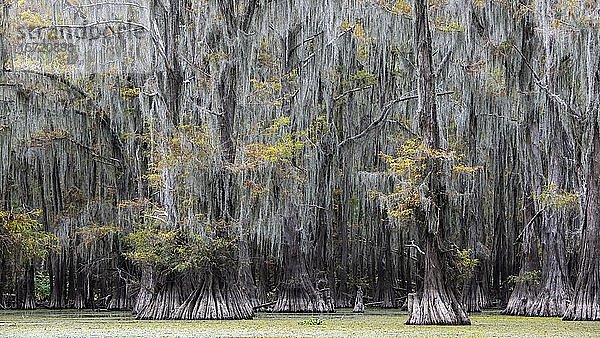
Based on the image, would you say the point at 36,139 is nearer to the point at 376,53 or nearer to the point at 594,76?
the point at 376,53

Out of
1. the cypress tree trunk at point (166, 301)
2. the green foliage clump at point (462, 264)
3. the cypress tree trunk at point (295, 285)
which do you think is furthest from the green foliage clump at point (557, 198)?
the cypress tree trunk at point (166, 301)

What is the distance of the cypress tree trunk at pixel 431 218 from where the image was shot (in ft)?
53.0

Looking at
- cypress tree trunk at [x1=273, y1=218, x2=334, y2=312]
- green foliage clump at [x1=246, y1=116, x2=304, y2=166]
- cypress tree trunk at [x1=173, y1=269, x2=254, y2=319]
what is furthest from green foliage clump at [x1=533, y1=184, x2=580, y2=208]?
cypress tree trunk at [x1=173, y1=269, x2=254, y2=319]

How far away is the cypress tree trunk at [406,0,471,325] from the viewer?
16.2 meters

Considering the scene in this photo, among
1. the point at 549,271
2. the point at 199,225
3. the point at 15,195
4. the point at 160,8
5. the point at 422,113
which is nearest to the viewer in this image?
the point at 422,113

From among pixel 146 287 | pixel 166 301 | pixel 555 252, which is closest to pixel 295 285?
pixel 146 287

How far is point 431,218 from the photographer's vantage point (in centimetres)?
1669

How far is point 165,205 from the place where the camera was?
772 inches

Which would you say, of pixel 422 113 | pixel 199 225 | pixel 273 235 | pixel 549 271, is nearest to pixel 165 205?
pixel 199 225

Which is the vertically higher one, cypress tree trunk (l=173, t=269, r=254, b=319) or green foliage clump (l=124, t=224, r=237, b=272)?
green foliage clump (l=124, t=224, r=237, b=272)

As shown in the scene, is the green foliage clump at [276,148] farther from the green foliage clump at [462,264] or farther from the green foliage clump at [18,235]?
the green foliage clump at [18,235]

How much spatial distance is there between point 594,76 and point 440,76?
5.23 m

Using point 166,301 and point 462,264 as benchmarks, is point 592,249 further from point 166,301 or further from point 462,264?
point 166,301

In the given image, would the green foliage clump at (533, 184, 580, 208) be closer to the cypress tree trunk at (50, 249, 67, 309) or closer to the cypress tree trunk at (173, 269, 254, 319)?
the cypress tree trunk at (173, 269, 254, 319)
